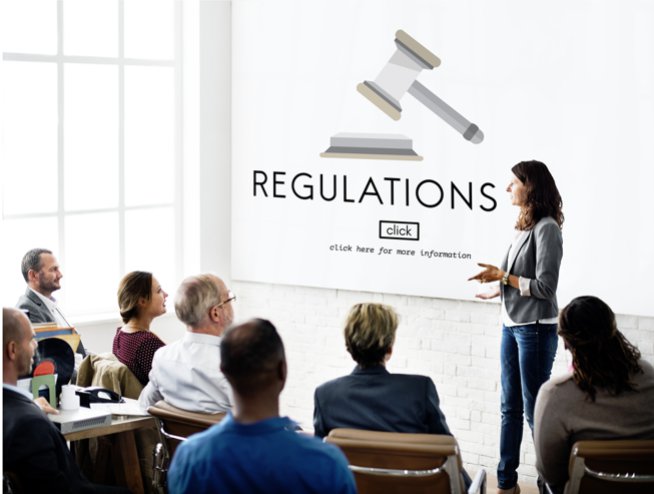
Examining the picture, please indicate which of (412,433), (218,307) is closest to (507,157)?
(218,307)

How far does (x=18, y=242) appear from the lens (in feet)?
22.2

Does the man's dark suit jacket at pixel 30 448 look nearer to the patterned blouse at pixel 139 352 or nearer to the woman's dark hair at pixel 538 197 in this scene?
the patterned blouse at pixel 139 352

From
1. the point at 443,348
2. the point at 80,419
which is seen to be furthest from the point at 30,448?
the point at 443,348

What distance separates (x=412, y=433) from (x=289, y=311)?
141 inches

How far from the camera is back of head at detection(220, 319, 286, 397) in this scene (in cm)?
287

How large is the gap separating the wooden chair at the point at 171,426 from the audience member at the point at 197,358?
0.10 meters

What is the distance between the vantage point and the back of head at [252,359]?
9.43 ft

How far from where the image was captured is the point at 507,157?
644 centimetres

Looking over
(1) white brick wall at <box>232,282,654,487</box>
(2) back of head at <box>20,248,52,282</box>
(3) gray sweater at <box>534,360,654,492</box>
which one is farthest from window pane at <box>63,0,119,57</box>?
(3) gray sweater at <box>534,360,654,492</box>

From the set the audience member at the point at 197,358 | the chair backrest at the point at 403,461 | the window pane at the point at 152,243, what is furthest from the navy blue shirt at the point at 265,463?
the window pane at the point at 152,243

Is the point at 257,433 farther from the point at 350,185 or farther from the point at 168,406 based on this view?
the point at 350,185

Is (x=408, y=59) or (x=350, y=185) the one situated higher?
(x=408, y=59)

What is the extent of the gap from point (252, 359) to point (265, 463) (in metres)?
0.28

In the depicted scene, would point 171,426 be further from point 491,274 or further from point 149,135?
point 149,135
